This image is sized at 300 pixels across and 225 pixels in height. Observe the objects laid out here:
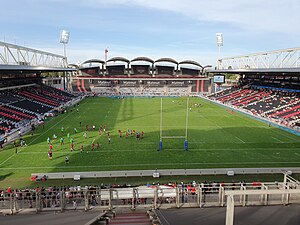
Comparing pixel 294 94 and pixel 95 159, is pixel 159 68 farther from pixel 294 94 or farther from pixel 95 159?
pixel 95 159

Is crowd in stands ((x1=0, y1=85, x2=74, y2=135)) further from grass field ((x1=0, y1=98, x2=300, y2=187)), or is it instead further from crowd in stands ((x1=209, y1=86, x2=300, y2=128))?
crowd in stands ((x1=209, y1=86, x2=300, y2=128))

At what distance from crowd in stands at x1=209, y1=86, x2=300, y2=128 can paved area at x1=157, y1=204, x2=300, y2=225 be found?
98.7 feet

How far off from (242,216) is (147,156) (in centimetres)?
1611

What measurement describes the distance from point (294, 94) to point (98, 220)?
51977 mm

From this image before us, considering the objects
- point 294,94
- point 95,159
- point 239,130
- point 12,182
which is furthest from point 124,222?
point 294,94

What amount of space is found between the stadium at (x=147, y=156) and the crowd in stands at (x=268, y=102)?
9.3 inches

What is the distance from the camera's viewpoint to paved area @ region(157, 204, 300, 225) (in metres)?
6.98

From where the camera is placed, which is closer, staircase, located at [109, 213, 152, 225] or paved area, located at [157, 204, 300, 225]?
paved area, located at [157, 204, 300, 225]

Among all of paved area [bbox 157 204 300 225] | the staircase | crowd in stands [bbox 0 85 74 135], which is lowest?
the staircase

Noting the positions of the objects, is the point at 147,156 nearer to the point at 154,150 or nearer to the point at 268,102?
the point at 154,150

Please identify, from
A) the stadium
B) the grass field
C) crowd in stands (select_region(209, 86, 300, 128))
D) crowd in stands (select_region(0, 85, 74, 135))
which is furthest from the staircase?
crowd in stands (select_region(209, 86, 300, 128))

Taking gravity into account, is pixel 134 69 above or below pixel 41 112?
above

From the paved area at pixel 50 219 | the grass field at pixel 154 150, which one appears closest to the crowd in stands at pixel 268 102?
the grass field at pixel 154 150

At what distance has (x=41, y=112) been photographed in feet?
144
